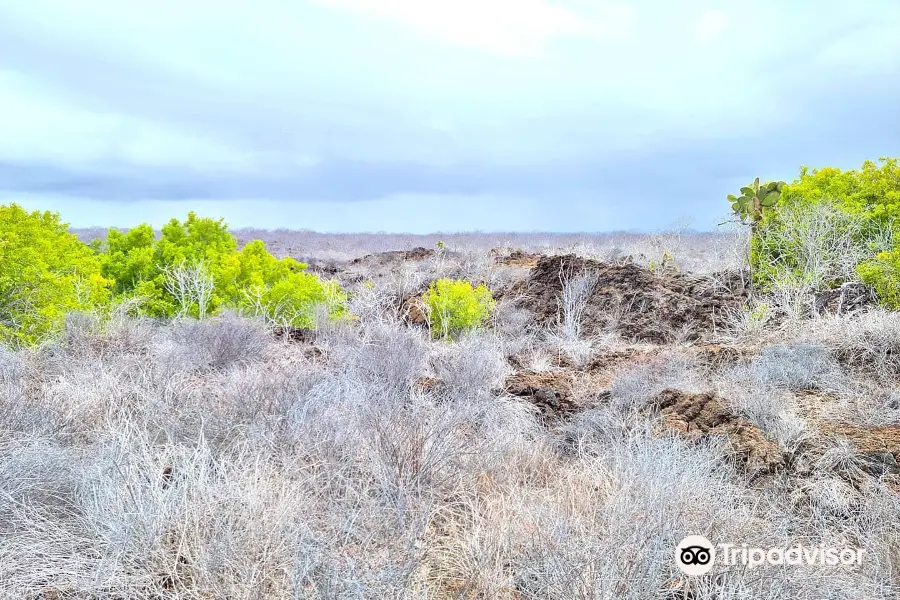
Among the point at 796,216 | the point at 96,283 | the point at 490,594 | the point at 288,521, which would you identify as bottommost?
the point at 490,594

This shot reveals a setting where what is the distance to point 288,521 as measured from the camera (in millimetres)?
3168

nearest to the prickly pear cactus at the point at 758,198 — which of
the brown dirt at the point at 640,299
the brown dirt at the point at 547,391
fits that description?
the brown dirt at the point at 640,299

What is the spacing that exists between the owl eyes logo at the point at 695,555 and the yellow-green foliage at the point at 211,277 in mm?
8235

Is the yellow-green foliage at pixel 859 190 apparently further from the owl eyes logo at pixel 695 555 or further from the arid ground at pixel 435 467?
the owl eyes logo at pixel 695 555

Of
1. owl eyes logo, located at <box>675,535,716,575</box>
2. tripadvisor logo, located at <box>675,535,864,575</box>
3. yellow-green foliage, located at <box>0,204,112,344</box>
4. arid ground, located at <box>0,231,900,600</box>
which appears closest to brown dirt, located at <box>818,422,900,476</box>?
arid ground, located at <box>0,231,900,600</box>

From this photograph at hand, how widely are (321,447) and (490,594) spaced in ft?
5.45

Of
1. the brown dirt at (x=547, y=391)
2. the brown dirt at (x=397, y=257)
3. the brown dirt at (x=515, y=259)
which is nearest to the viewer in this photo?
the brown dirt at (x=547, y=391)

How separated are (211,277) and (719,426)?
869 cm

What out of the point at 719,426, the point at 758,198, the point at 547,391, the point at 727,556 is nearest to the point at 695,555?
the point at 727,556

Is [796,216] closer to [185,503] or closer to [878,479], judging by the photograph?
[878,479]

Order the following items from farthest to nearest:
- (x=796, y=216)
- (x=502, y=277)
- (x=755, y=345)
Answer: (x=502, y=277)
(x=796, y=216)
(x=755, y=345)

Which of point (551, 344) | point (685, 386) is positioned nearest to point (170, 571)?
point (685, 386)

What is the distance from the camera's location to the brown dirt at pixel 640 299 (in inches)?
407

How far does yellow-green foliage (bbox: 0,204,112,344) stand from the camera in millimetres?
7582
